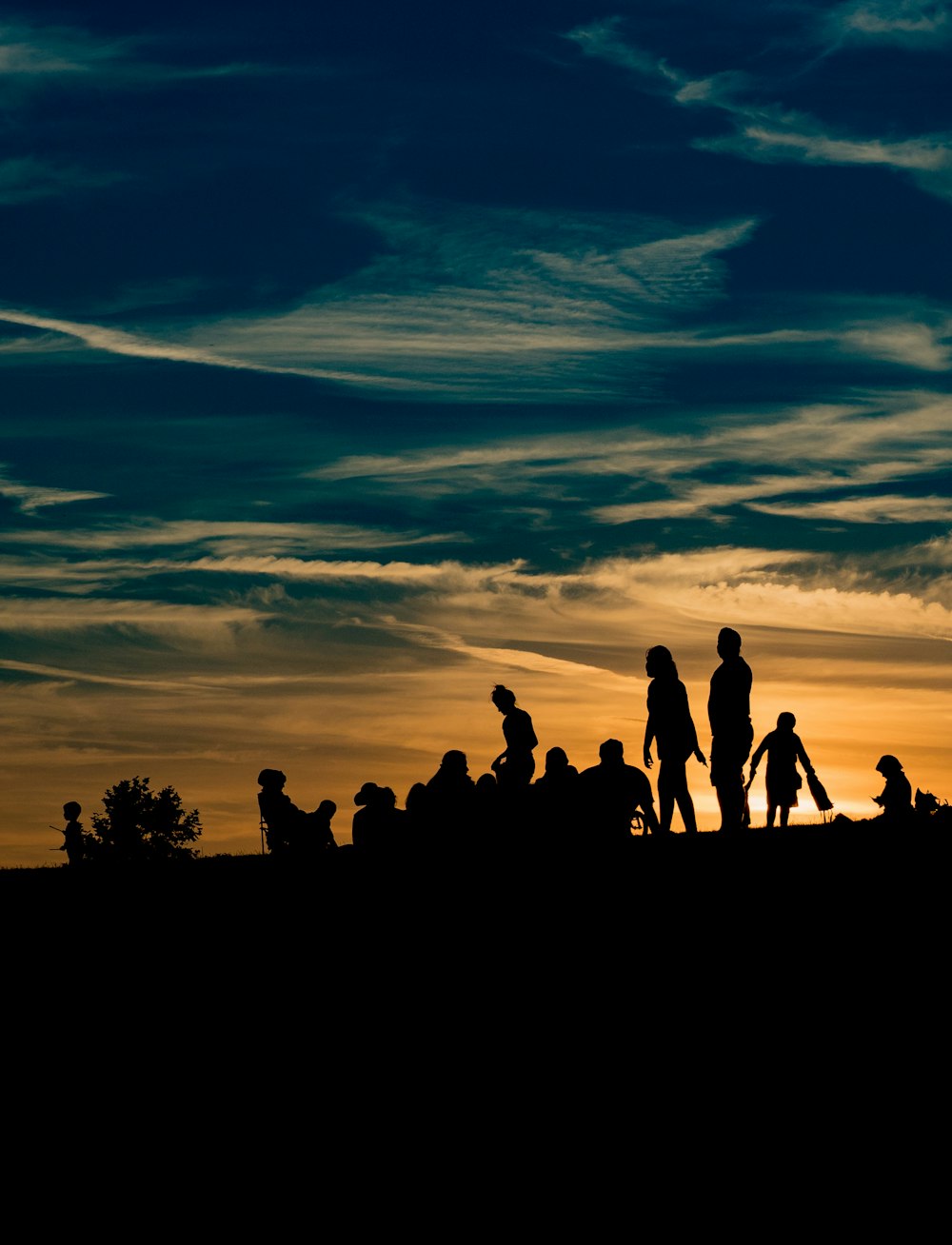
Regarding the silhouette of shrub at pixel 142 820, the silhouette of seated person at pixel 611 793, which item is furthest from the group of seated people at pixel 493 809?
the silhouette of shrub at pixel 142 820

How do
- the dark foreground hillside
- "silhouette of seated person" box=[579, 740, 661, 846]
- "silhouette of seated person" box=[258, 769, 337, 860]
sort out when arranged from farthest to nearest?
"silhouette of seated person" box=[258, 769, 337, 860] → "silhouette of seated person" box=[579, 740, 661, 846] → the dark foreground hillside

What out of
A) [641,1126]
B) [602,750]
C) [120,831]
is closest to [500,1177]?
[641,1126]

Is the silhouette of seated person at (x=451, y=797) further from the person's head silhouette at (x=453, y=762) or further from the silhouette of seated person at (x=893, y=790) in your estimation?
the silhouette of seated person at (x=893, y=790)

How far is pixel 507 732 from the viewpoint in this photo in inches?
749

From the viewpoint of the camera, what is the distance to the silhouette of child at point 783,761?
19078mm

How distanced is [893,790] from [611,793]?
4.43 metres

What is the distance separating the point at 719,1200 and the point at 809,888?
243 inches

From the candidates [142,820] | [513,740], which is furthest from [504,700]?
[142,820]

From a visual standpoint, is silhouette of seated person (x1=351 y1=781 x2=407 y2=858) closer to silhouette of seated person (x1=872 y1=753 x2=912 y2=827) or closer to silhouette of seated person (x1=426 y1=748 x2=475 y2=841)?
silhouette of seated person (x1=426 y1=748 x2=475 y2=841)

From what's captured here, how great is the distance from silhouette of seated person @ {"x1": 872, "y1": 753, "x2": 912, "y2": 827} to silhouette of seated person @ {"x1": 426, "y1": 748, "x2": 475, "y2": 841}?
4.98 meters

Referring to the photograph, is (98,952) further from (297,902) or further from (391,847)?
(391,847)

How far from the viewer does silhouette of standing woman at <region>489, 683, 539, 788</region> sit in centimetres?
1900

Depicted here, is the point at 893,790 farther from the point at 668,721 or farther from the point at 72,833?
the point at 72,833

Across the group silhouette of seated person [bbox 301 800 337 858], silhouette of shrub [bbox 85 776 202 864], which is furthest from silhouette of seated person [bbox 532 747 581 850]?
silhouette of shrub [bbox 85 776 202 864]
